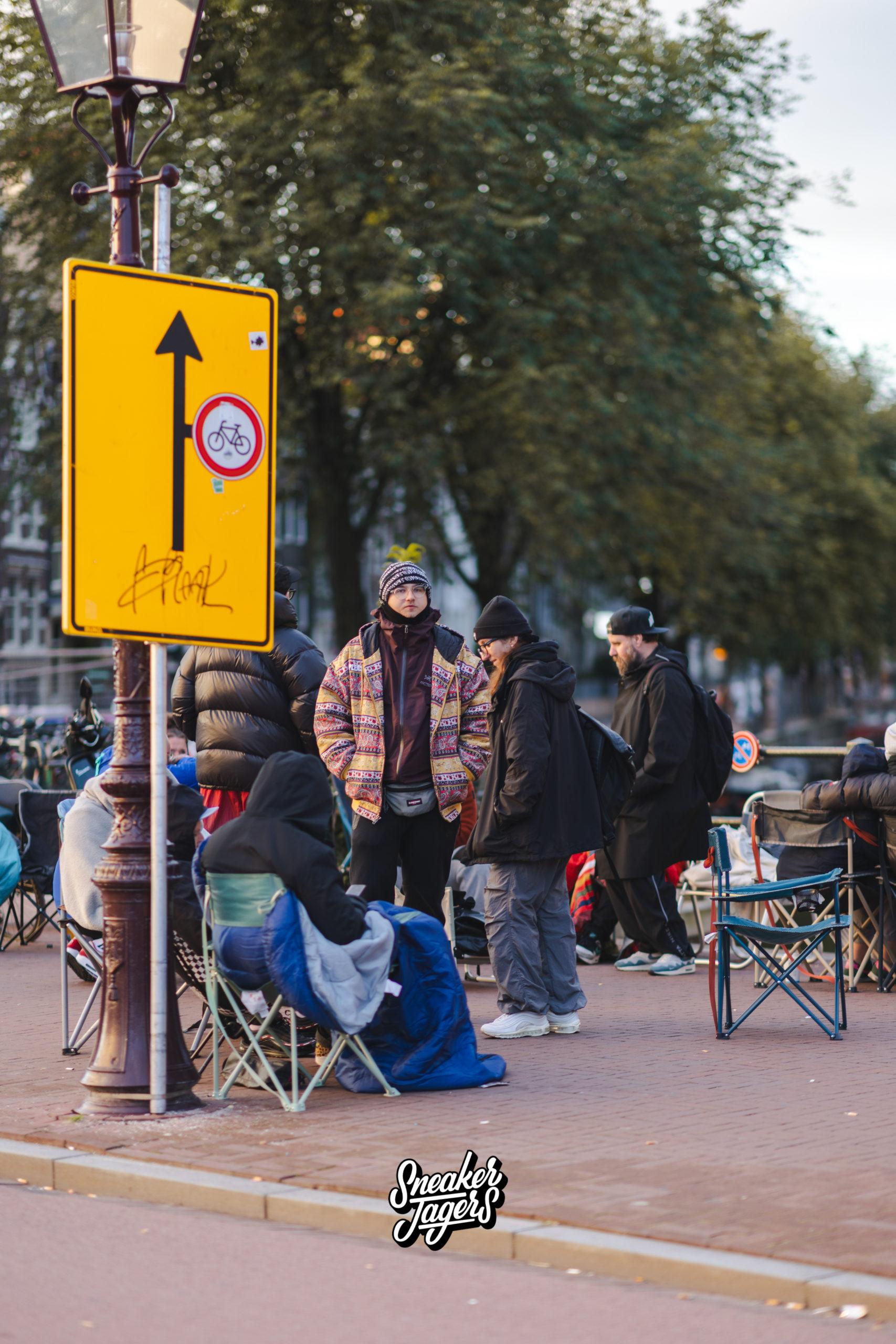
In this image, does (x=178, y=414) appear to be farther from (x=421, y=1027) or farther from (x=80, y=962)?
(x=80, y=962)

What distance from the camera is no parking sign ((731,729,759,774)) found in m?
13.5

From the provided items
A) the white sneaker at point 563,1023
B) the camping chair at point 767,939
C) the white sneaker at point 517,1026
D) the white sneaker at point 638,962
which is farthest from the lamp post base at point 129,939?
the white sneaker at point 638,962

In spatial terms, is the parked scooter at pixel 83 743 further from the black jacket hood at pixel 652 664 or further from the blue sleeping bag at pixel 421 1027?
the blue sleeping bag at pixel 421 1027

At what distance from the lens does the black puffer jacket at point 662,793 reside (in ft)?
35.3

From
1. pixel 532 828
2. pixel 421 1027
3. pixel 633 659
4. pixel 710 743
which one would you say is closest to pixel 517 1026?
pixel 532 828

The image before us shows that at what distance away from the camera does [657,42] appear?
1073 inches

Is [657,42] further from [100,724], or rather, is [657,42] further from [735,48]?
[100,724]

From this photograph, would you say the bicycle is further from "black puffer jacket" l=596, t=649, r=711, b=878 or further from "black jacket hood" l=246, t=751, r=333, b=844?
"black puffer jacket" l=596, t=649, r=711, b=878

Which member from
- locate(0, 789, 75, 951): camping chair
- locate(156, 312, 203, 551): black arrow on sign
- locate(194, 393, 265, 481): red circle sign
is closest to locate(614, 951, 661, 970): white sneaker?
locate(0, 789, 75, 951): camping chair

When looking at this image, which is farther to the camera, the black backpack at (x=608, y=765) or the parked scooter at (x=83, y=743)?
the parked scooter at (x=83, y=743)

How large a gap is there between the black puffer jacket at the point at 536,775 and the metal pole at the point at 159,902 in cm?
217

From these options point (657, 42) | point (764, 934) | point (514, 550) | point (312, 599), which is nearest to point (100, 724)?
point (764, 934)

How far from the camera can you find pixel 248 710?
903 cm

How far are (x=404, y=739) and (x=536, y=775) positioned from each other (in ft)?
2.14
